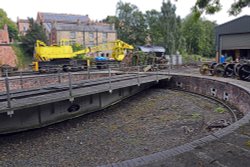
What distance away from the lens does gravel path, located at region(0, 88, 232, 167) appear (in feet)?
22.4

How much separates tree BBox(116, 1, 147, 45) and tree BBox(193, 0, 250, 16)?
46964mm

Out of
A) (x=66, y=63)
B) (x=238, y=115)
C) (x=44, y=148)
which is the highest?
(x=66, y=63)

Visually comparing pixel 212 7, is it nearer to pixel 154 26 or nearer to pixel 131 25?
pixel 154 26

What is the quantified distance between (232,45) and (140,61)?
439 inches

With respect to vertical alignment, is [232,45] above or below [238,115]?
above

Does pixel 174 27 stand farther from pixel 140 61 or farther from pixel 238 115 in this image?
pixel 238 115

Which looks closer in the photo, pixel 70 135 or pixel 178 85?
pixel 70 135

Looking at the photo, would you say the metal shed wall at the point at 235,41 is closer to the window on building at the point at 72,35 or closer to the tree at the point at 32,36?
the tree at the point at 32,36

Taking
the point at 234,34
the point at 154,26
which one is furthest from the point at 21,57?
the point at 234,34

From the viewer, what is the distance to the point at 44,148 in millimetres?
7613

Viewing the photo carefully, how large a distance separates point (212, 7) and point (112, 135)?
232 inches

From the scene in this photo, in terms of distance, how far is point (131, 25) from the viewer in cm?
5206

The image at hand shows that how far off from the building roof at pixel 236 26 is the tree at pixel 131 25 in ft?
83.3

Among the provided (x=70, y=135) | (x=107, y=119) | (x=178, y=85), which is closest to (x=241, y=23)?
(x=178, y=85)
